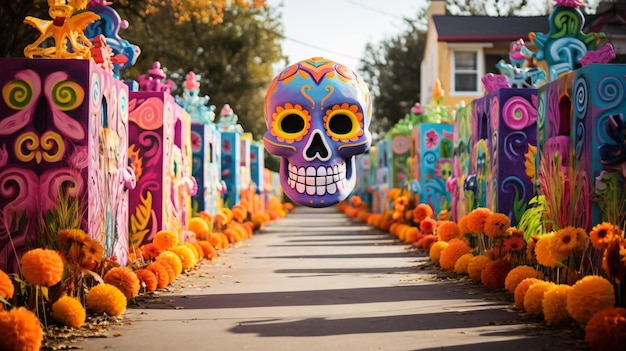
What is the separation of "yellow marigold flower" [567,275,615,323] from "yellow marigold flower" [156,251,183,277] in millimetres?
6410

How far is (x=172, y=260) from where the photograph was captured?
47.8 feet

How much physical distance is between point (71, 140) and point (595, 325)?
6.26m

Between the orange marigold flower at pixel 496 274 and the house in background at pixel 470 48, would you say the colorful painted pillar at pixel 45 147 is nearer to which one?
the orange marigold flower at pixel 496 274

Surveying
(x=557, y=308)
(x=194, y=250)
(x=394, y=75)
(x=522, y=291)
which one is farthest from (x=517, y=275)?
(x=394, y=75)

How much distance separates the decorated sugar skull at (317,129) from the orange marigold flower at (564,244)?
220cm

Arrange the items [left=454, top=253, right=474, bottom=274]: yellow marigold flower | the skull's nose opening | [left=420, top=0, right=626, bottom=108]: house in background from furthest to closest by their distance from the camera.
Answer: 1. [left=420, top=0, right=626, bottom=108]: house in background
2. [left=454, top=253, right=474, bottom=274]: yellow marigold flower
3. the skull's nose opening

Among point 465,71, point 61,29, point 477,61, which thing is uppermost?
point 477,61

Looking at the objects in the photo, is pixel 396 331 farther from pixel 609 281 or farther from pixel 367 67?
pixel 367 67

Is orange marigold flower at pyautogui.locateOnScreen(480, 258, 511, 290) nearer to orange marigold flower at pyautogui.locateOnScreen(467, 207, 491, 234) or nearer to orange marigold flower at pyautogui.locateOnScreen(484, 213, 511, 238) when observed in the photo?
orange marigold flower at pyautogui.locateOnScreen(484, 213, 511, 238)

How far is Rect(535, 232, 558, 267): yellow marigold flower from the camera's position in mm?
11180

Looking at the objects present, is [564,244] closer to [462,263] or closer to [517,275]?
[517,275]

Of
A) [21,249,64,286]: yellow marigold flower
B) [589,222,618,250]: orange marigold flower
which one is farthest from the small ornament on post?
[589,222,618,250]: orange marigold flower

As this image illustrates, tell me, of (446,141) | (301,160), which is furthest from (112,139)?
(446,141)

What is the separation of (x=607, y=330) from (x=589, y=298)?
35.1 inches
